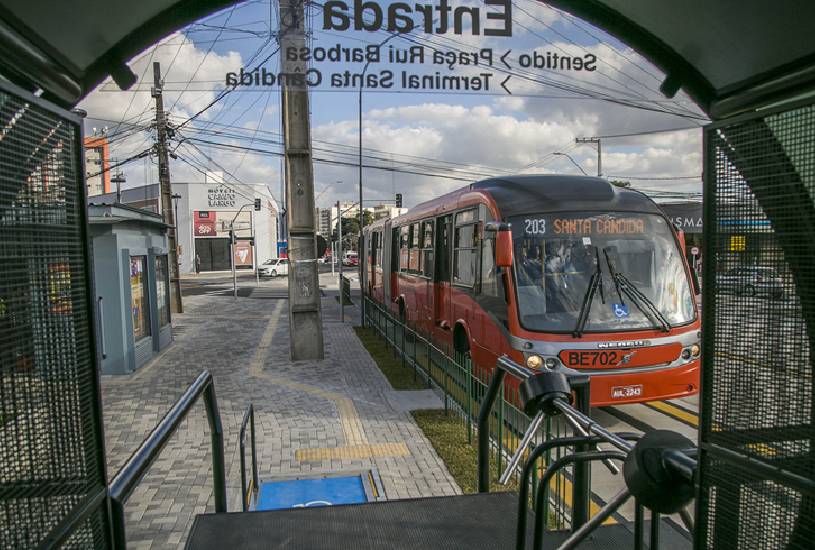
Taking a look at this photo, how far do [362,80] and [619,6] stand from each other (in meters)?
1.34

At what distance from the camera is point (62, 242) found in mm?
1755

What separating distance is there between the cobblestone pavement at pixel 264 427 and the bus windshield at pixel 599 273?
2.24m

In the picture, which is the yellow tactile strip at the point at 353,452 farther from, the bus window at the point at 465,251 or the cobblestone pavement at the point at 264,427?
the bus window at the point at 465,251

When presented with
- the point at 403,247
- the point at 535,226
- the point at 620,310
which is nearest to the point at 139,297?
the point at 403,247

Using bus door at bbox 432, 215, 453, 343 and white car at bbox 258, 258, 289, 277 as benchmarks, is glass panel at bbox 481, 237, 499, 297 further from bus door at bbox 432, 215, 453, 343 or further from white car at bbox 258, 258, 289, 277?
white car at bbox 258, 258, 289, 277

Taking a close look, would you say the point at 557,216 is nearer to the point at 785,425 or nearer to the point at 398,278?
the point at 785,425

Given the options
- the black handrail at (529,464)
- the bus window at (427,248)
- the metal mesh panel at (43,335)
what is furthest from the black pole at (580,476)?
the bus window at (427,248)

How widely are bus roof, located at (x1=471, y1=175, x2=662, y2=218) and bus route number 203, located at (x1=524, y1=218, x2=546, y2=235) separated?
0.12 meters

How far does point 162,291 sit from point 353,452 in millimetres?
9286

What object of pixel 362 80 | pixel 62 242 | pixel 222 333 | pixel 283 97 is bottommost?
pixel 222 333

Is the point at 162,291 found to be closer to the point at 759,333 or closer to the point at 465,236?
the point at 465,236

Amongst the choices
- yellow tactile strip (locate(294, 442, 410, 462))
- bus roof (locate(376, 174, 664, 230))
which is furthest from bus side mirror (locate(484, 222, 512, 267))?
yellow tactile strip (locate(294, 442, 410, 462))

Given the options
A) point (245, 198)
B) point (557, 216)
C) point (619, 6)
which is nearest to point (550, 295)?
point (557, 216)

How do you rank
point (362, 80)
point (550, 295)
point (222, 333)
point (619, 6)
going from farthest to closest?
point (222, 333) < point (550, 295) < point (362, 80) < point (619, 6)
